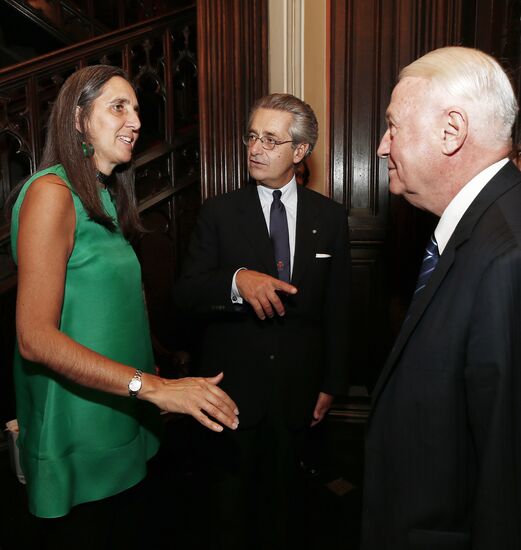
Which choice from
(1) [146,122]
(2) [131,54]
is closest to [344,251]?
(2) [131,54]

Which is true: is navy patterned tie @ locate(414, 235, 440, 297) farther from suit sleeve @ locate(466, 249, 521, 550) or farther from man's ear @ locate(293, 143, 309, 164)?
man's ear @ locate(293, 143, 309, 164)

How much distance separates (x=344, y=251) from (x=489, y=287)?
1288mm

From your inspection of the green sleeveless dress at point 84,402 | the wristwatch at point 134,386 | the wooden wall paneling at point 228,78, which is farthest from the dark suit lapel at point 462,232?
the wooden wall paneling at point 228,78

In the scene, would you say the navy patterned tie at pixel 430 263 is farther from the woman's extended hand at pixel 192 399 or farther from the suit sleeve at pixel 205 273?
the suit sleeve at pixel 205 273

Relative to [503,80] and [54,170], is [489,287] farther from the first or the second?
[54,170]

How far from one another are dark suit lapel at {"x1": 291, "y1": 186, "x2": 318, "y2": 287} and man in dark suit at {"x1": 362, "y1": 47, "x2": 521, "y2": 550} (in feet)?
2.69

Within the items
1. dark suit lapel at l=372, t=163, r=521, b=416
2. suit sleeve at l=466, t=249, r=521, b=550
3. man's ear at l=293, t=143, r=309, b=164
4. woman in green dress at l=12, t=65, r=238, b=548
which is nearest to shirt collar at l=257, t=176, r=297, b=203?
man's ear at l=293, t=143, r=309, b=164

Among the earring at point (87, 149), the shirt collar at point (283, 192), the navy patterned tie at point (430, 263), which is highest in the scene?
the earring at point (87, 149)

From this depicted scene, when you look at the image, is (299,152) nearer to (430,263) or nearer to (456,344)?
(430,263)

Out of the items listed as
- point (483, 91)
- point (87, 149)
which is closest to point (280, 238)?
point (87, 149)

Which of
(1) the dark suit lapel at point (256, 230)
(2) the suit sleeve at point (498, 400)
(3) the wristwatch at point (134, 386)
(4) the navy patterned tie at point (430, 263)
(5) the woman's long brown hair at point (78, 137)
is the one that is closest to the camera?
(2) the suit sleeve at point (498, 400)

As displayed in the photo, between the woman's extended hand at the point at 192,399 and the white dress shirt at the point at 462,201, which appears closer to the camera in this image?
the white dress shirt at the point at 462,201

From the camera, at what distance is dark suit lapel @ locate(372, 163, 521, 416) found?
1.02m

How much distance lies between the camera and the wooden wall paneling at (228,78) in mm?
2998
